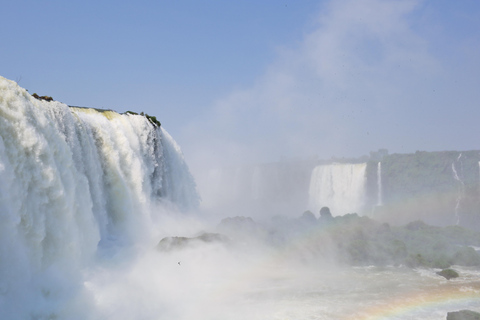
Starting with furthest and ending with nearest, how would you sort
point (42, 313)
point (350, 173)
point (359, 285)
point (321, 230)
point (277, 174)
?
point (277, 174) → point (350, 173) → point (321, 230) → point (359, 285) → point (42, 313)

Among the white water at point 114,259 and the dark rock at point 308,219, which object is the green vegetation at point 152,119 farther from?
the dark rock at point 308,219

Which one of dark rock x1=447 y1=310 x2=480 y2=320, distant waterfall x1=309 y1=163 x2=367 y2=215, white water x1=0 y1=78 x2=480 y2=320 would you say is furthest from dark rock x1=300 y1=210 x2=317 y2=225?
distant waterfall x1=309 y1=163 x2=367 y2=215

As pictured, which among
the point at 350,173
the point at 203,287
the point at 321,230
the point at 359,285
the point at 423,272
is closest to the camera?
the point at 203,287

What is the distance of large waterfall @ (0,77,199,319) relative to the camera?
688cm

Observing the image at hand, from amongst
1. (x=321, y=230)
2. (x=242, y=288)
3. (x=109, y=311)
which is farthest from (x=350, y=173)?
(x=109, y=311)

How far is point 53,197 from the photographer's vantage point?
8.33 metres

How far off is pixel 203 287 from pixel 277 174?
129 ft

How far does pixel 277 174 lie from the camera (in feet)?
163

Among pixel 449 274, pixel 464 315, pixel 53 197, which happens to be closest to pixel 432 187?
pixel 449 274

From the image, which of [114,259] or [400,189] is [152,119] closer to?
[114,259]

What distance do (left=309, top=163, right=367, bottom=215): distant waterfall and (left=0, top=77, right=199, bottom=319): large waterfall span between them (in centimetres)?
2547

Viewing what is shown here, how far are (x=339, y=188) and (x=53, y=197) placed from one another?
107 ft

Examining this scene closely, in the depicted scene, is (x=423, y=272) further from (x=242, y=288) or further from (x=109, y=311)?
(x=109, y=311)

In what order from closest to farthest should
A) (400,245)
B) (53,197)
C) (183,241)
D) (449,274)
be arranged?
(53,197) → (449,274) → (183,241) → (400,245)
